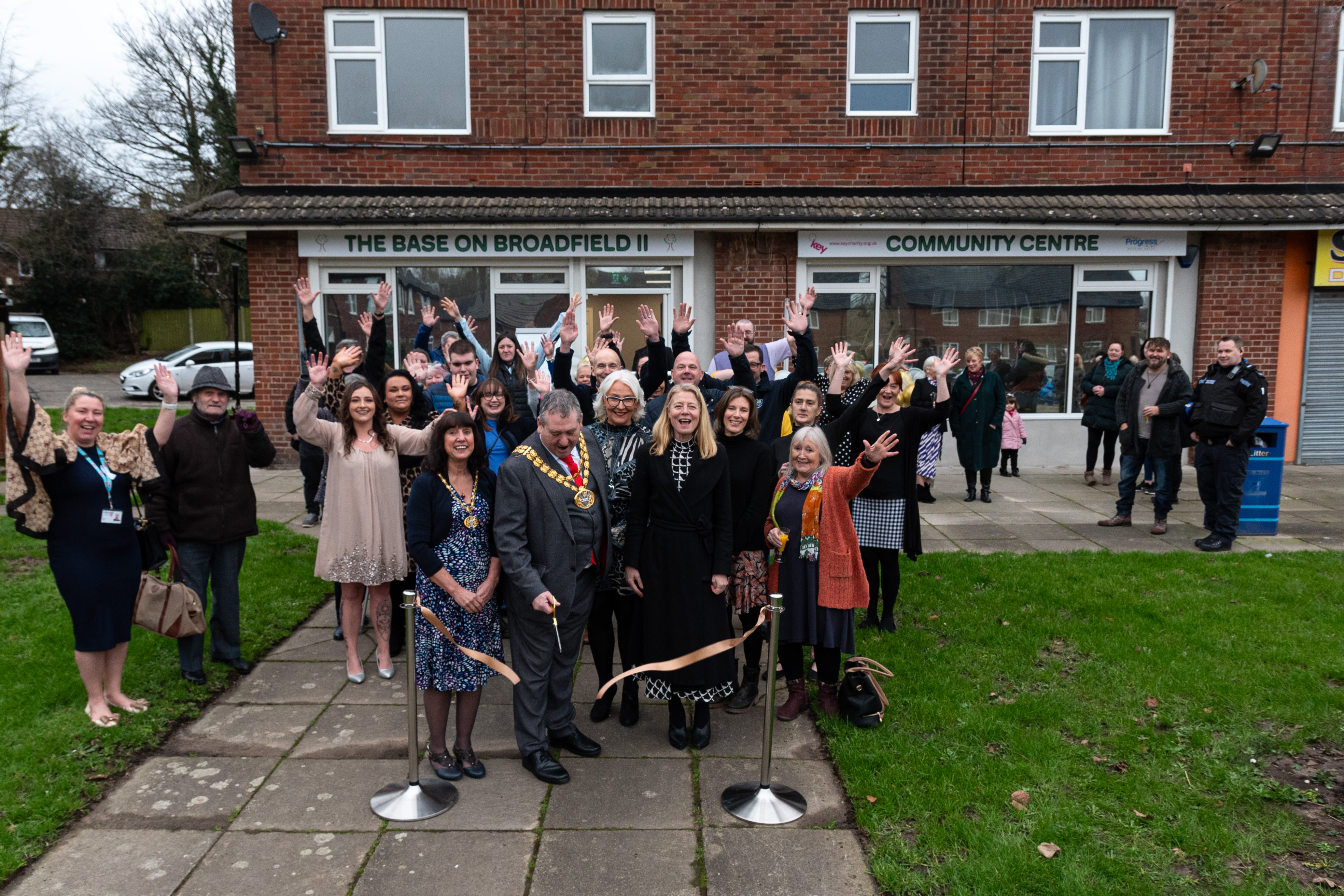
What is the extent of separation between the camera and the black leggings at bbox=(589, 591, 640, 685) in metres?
5.13

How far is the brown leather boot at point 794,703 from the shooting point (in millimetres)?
5234

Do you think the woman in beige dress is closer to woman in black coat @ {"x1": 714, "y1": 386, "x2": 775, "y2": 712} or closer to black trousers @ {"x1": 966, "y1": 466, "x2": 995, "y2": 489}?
woman in black coat @ {"x1": 714, "y1": 386, "x2": 775, "y2": 712}

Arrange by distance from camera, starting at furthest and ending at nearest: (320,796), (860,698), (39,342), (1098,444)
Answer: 1. (39,342)
2. (1098,444)
3. (860,698)
4. (320,796)

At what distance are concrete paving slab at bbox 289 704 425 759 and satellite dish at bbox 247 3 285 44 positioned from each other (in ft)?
34.8

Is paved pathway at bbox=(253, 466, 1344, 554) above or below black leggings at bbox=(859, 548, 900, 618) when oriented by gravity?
below

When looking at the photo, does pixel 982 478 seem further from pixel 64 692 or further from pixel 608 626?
pixel 64 692

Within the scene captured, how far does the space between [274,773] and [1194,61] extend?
1497cm

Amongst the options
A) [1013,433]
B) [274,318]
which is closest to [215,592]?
[274,318]

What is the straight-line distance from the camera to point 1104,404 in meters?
11.8

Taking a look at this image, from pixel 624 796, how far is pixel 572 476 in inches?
62.7

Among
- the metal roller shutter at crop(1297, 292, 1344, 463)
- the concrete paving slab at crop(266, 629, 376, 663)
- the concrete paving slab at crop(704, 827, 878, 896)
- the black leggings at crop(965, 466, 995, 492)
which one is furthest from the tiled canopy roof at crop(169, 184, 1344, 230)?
the concrete paving slab at crop(704, 827, 878, 896)

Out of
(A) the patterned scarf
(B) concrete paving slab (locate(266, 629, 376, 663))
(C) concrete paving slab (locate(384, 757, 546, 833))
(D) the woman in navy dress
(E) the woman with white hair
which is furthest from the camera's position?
(B) concrete paving slab (locate(266, 629, 376, 663))

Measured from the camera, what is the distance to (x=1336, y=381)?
45.1ft

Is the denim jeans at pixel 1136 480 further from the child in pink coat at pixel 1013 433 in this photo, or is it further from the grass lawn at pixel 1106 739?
the child in pink coat at pixel 1013 433
